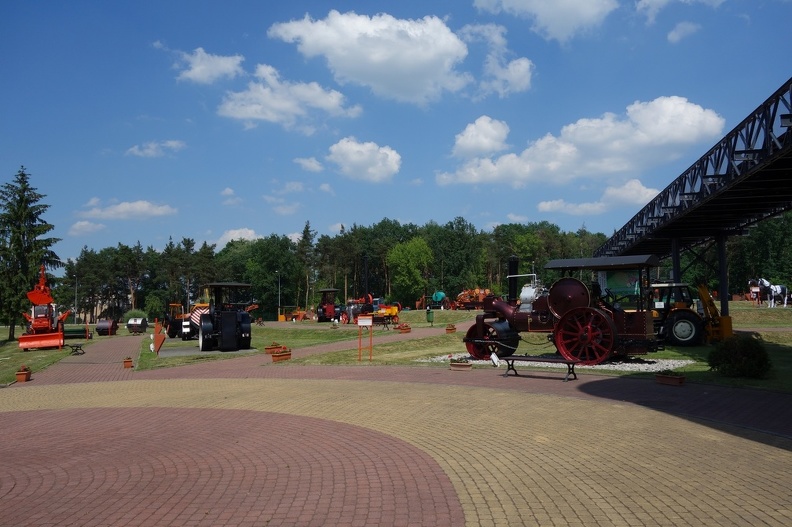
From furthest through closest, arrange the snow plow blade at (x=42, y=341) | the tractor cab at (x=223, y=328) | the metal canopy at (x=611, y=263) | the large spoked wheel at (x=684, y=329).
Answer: the snow plow blade at (x=42, y=341), the tractor cab at (x=223, y=328), the large spoked wheel at (x=684, y=329), the metal canopy at (x=611, y=263)

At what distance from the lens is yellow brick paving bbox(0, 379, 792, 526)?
5.18 metres

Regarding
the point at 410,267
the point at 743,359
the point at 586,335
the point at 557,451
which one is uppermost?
the point at 410,267

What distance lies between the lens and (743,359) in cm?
1248

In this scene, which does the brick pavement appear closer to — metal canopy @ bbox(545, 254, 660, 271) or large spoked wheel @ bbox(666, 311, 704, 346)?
metal canopy @ bbox(545, 254, 660, 271)

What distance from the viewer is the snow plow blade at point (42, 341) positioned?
27.1 meters

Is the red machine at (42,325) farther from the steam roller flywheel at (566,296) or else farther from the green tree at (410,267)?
the green tree at (410,267)

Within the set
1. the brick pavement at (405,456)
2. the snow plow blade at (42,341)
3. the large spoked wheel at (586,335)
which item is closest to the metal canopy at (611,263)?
the large spoked wheel at (586,335)

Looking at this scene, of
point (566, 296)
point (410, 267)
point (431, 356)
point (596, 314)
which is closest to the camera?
point (596, 314)

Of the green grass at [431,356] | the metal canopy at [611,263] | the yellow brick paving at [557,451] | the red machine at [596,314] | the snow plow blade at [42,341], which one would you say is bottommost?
the green grass at [431,356]

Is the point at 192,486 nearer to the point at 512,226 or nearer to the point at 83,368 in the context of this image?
the point at 83,368

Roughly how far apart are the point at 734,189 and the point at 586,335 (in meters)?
8.13

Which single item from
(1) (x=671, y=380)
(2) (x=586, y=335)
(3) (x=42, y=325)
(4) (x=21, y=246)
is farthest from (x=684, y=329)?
(4) (x=21, y=246)

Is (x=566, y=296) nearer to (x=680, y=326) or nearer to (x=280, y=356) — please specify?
(x=680, y=326)

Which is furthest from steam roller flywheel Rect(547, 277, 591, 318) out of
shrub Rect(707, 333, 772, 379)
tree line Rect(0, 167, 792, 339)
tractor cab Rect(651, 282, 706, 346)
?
tree line Rect(0, 167, 792, 339)
